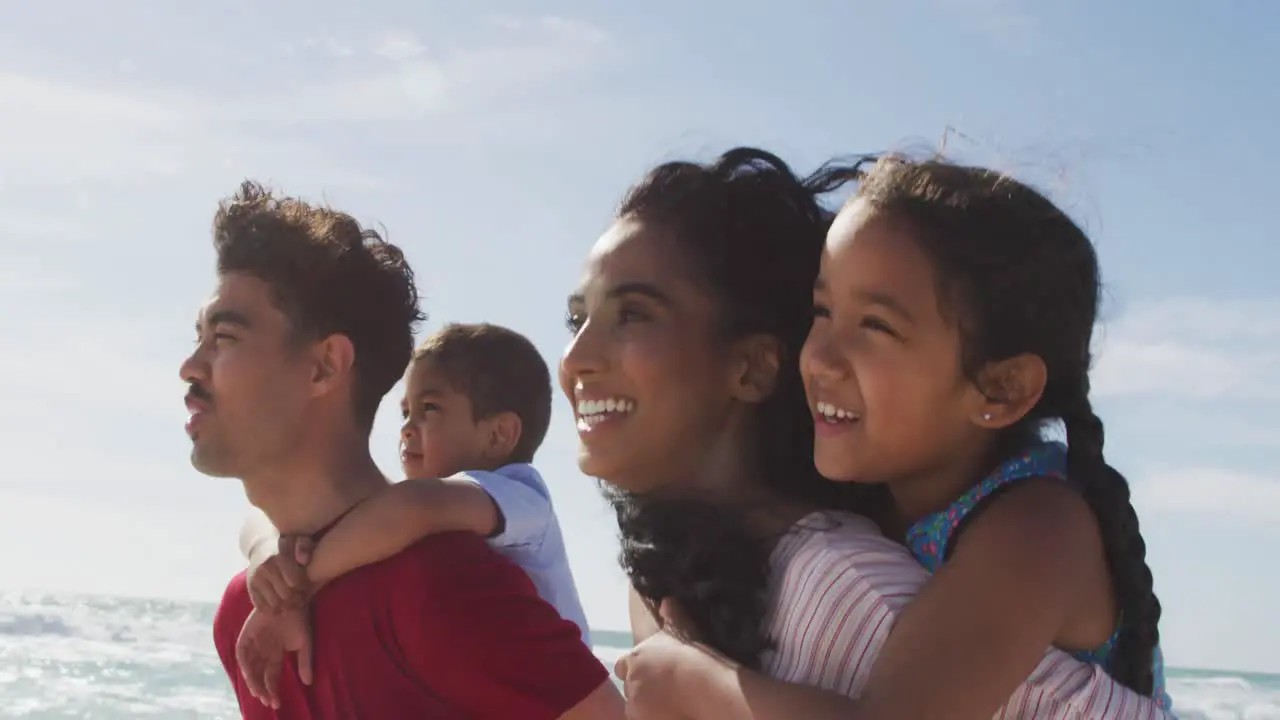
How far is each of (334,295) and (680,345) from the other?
164 cm

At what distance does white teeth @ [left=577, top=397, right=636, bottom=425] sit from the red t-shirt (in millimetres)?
1032

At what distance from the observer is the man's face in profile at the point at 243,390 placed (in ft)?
11.9

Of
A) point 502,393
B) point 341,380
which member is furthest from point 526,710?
point 502,393

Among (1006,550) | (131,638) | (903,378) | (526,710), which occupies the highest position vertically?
(903,378)

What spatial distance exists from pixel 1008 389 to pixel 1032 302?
124 mm

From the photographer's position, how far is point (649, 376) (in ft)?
7.78

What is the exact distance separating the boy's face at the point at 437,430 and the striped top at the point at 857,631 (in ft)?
9.99

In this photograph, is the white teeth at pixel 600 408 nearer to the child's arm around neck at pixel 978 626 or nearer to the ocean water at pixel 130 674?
the child's arm around neck at pixel 978 626

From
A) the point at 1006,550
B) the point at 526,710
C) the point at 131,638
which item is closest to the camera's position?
the point at 1006,550

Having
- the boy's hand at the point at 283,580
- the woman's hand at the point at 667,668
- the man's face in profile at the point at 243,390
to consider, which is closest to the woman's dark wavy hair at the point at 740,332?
the woman's hand at the point at 667,668

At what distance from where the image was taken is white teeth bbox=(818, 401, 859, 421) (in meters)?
2.10

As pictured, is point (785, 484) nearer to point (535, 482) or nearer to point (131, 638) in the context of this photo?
point (535, 482)

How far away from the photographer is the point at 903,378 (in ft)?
6.71

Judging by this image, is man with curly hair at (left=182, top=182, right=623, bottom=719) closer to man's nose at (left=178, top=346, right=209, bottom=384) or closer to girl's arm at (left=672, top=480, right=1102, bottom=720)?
man's nose at (left=178, top=346, right=209, bottom=384)
